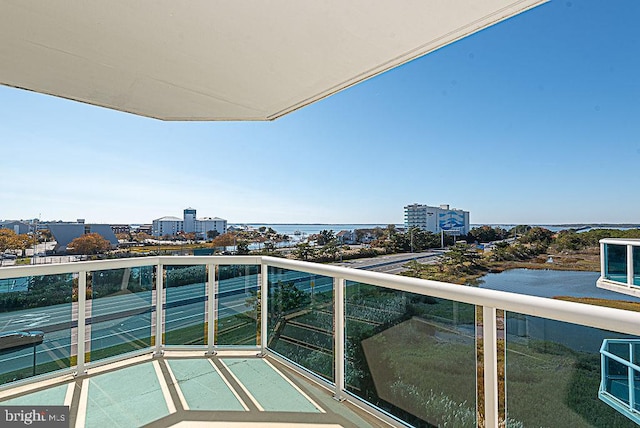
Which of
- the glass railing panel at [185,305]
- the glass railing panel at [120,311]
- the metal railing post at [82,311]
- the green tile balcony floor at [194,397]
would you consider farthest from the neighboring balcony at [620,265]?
the metal railing post at [82,311]

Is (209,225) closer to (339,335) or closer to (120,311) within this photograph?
(120,311)

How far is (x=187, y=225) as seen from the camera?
6949 millimetres

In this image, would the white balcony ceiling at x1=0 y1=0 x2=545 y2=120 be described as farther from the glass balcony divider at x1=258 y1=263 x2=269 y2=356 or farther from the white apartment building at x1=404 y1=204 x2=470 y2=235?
the white apartment building at x1=404 y1=204 x2=470 y2=235

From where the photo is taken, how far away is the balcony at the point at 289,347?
143 centimetres

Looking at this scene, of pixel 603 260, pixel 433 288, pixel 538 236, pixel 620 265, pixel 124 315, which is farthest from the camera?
pixel 538 236

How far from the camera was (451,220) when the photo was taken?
895 cm

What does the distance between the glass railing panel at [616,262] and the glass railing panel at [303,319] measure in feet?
13.3

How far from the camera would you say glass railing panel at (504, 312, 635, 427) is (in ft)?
4.16

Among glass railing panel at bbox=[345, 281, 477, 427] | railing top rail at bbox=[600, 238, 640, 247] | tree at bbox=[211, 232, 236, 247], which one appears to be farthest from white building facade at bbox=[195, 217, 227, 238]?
railing top rail at bbox=[600, 238, 640, 247]

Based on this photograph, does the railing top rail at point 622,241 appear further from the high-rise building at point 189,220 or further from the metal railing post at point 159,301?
the high-rise building at point 189,220

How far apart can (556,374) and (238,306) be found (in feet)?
8.69

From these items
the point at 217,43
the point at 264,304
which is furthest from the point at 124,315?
the point at 217,43

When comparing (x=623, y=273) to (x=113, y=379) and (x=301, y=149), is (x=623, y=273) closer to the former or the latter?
(x=113, y=379)

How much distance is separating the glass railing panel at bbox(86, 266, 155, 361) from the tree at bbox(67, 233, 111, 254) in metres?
1.43
